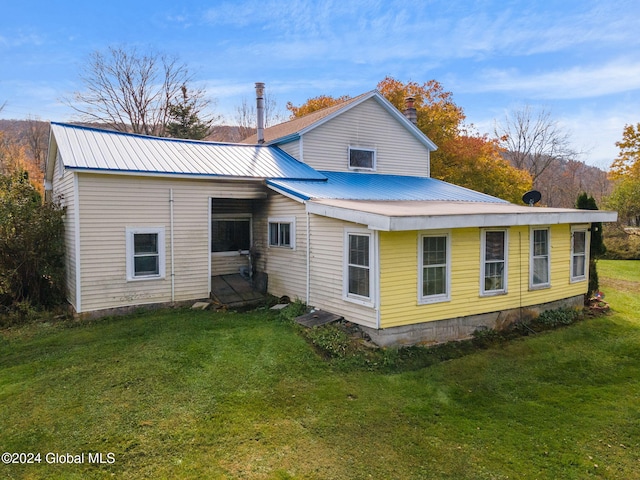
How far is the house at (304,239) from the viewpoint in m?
8.55

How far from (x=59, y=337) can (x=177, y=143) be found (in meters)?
6.92

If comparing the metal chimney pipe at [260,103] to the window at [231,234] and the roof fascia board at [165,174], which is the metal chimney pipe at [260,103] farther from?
the roof fascia board at [165,174]

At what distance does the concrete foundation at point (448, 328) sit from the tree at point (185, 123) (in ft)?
90.8

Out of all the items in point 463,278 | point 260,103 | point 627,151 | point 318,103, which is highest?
point 318,103

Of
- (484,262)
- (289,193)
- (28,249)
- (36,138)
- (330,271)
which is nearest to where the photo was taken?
(330,271)

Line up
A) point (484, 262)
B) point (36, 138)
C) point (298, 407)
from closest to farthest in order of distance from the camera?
1. point (298, 407)
2. point (484, 262)
3. point (36, 138)

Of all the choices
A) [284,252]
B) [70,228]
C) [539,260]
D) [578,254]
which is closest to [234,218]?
[284,252]

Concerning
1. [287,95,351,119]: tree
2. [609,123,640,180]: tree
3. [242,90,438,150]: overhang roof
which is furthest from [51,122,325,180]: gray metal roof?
[609,123,640,180]: tree

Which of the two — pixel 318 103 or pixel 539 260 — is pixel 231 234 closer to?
pixel 539 260

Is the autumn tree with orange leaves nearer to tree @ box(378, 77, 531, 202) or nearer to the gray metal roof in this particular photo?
tree @ box(378, 77, 531, 202)

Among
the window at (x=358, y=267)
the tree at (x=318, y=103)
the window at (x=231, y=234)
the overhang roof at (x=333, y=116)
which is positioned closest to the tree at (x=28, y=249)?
the window at (x=231, y=234)

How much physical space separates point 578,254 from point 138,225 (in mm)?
12669

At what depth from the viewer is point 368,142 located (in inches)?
612

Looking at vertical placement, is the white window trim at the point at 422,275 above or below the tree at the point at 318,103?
below
